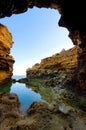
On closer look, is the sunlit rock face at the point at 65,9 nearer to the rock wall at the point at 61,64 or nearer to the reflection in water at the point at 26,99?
the reflection in water at the point at 26,99

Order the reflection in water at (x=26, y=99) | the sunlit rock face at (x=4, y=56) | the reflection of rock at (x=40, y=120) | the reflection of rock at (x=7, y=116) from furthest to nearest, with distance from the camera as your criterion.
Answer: the sunlit rock face at (x=4, y=56) → the reflection in water at (x=26, y=99) → the reflection of rock at (x=7, y=116) → the reflection of rock at (x=40, y=120)

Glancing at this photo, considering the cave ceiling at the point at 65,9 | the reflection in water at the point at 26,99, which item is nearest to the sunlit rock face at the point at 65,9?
the cave ceiling at the point at 65,9

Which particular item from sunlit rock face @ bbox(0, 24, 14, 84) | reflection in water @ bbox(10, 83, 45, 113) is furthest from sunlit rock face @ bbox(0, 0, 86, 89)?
sunlit rock face @ bbox(0, 24, 14, 84)

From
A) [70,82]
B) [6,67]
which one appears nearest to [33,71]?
[6,67]

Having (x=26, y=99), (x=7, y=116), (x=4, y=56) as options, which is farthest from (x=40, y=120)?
(x=4, y=56)

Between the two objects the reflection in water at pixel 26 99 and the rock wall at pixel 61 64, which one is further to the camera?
the rock wall at pixel 61 64

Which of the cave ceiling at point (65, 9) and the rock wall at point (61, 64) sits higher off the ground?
the cave ceiling at point (65, 9)

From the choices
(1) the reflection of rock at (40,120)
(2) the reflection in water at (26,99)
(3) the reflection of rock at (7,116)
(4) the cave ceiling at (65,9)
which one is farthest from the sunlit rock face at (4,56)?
Answer: (1) the reflection of rock at (40,120)

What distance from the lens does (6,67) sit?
3912 cm

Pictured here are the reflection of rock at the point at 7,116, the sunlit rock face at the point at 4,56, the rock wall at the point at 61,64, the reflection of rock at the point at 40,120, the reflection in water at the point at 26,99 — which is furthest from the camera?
the rock wall at the point at 61,64

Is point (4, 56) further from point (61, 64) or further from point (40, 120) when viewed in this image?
point (40, 120)

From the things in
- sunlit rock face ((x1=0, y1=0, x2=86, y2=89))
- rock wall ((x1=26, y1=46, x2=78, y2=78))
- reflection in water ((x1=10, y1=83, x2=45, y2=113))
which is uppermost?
sunlit rock face ((x1=0, y1=0, x2=86, y2=89))

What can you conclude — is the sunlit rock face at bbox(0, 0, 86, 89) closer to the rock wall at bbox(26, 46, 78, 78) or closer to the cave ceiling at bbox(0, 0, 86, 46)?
the cave ceiling at bbox(0, 0, 86, 46)

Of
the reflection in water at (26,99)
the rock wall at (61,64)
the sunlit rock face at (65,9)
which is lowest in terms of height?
the reflection in water at (26,99)
